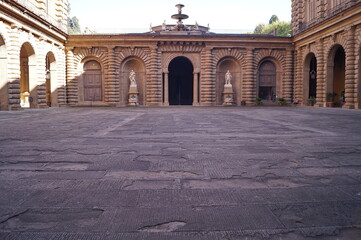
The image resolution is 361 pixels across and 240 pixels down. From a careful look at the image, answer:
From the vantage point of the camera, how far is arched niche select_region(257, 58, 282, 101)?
27.6 m

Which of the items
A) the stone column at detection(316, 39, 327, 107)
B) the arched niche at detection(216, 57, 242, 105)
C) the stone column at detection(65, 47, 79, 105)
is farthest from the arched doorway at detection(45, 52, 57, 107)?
the stone column at detection(316, 39, 327, 107)

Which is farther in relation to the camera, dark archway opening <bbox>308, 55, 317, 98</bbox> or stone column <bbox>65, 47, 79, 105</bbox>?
dark archway opening <bbox>308, 55, 317, 98</bbox>

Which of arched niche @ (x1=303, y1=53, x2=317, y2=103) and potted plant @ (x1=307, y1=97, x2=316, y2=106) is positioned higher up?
arched niche @ (x1=303, y1=53, x2=317, y2=103)

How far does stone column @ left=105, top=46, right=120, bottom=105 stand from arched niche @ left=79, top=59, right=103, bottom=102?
1.00 metres

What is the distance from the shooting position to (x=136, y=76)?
88.7 ft

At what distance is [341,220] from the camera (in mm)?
1960

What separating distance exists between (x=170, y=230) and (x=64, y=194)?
3.73 ft

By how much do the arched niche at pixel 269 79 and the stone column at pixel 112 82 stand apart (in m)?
13.4

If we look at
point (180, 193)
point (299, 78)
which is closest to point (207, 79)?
point (299, 78)

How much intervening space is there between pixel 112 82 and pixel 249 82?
12575 mm

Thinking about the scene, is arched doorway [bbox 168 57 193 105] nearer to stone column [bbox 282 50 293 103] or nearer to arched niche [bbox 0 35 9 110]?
stone column [bbox 282 50 293 103]

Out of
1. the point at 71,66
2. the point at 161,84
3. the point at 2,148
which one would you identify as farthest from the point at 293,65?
the point at 2,148

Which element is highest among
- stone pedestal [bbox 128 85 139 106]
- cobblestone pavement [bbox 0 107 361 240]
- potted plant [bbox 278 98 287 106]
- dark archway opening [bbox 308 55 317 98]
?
dark archway opening [bbox 308 55 317 98]

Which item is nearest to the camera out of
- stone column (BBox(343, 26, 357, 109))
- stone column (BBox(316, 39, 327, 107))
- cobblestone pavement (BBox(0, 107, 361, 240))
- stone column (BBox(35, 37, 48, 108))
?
cobblestone pavement (BBox(0, 107, 361, 240))
